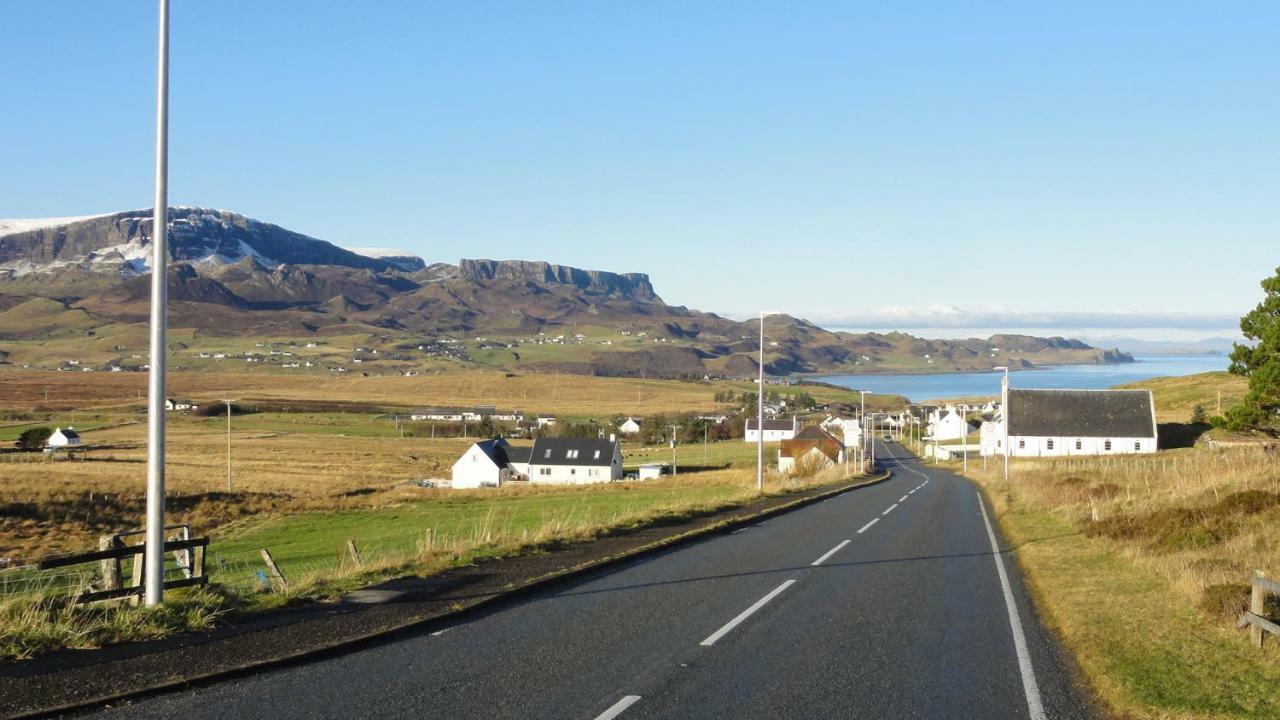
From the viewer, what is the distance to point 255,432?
121750 mm

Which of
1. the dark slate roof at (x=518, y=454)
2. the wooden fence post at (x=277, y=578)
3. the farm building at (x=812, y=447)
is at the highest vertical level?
the wooden fence post at (x=277, y=578)

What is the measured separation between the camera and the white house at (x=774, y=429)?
133375mm

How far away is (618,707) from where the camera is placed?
8469 millimetres

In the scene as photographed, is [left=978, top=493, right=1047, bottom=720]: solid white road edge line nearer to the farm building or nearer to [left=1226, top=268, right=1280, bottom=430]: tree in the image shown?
[left=1226, top=268, right=1280, bottom=430]: tree

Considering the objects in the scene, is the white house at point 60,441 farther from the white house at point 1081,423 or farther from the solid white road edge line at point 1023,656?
the solid white road edge line at point 1023,656

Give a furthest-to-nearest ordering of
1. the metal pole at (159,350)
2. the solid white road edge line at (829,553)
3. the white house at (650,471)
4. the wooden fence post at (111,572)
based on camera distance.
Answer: the white house at (650,471), the solid white road edge line at (829,553), the wooden fence post at (111,572), the metal pole at (159,350)

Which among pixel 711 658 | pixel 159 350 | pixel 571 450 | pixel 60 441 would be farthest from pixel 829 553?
pixel 60 441

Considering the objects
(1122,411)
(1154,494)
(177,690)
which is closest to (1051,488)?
(1154,494)

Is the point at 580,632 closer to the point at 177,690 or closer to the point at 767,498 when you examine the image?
the point at 177,690

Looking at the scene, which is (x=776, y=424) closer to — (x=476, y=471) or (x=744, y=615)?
(x=476, y=471)

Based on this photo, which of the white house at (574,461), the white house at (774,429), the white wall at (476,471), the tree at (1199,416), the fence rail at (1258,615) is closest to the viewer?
the fence rail at (1258,615)

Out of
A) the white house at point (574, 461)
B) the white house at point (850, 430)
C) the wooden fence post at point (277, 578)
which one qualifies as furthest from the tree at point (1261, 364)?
the white house at point (850, 430)

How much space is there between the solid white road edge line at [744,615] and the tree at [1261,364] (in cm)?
2903

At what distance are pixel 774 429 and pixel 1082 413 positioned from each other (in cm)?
5436
